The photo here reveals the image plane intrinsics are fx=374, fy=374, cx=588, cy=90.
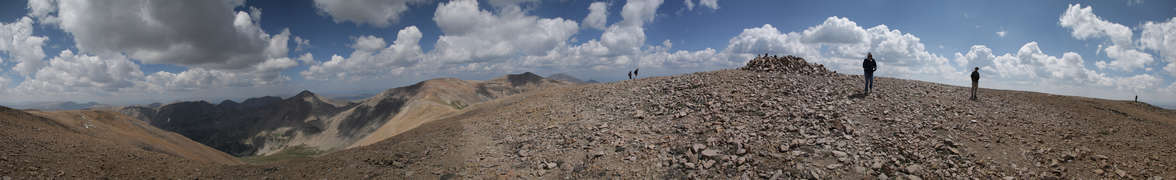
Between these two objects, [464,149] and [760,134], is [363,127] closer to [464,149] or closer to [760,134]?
[464,149]

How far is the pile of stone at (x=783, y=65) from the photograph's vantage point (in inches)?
890

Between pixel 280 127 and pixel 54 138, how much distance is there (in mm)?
195732

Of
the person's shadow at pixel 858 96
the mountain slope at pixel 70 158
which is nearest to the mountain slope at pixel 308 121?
the mountain slope at pixel 70 158

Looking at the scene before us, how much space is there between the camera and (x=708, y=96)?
18156 millimetres

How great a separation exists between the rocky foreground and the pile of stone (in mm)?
2051

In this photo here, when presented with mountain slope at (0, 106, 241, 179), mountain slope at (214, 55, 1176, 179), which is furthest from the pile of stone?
mountain slope at (0, 106, 241, 179)

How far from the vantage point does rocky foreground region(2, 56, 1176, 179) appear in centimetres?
941

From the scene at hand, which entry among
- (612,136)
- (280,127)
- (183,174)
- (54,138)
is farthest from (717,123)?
(280,127)

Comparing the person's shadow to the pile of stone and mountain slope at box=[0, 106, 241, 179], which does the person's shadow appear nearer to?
the pile of stone

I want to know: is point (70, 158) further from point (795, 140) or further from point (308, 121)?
point (308, 121)

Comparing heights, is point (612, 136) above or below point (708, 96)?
below

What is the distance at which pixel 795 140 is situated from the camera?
37.5ft

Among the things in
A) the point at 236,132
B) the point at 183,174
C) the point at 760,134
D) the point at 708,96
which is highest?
the point at 708,96

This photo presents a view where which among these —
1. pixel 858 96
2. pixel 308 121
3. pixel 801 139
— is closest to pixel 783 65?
pixel 858 96
